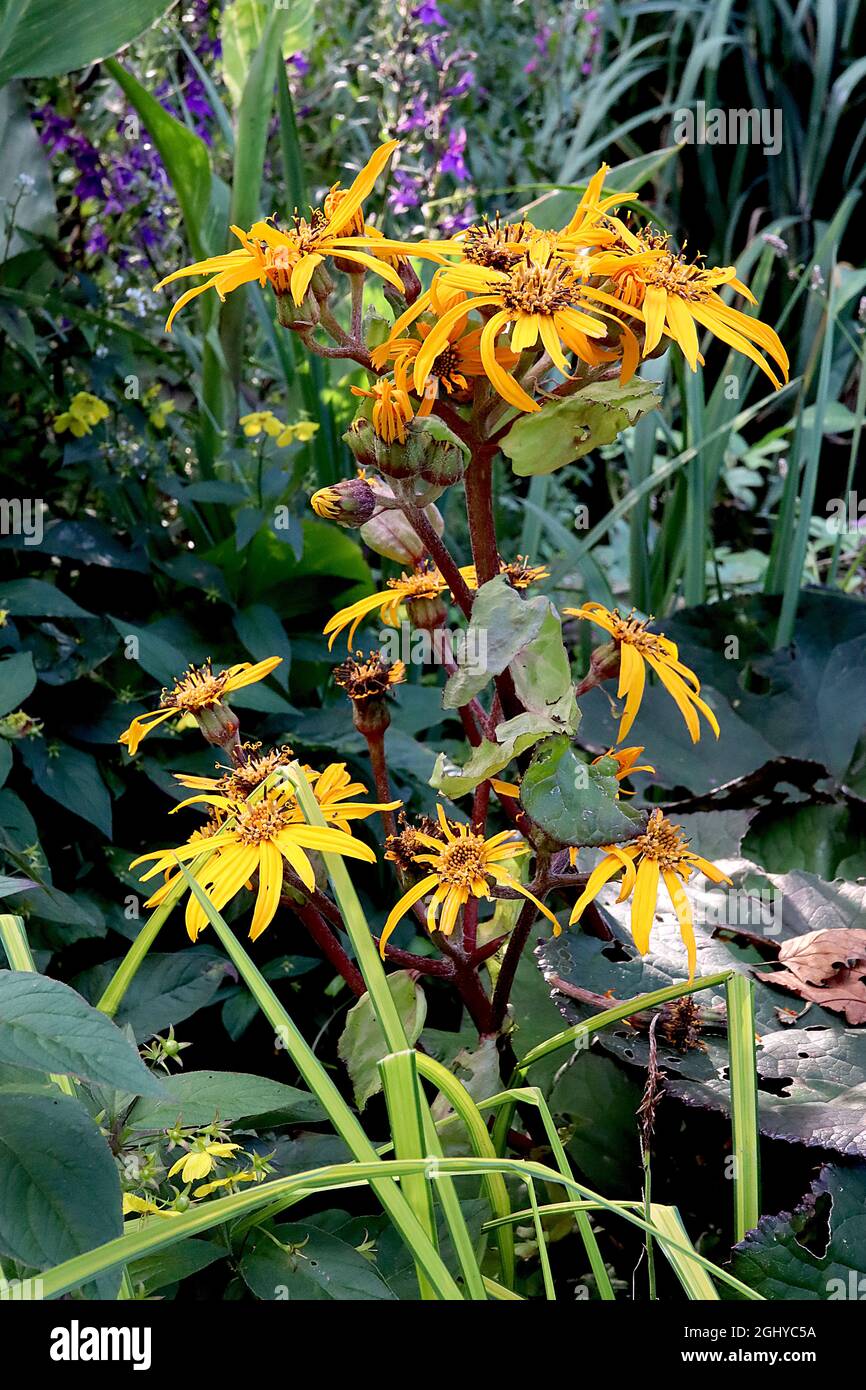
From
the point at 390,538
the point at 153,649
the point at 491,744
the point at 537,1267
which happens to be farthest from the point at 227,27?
the point at 537,1267

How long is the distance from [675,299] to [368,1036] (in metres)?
0.56

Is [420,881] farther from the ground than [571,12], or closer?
closer

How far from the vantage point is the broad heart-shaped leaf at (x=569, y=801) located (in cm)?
75

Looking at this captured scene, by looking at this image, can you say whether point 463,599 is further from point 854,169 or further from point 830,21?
point 854,169

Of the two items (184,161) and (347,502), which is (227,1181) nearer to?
(347,502)

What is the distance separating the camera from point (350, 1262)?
2.42ft

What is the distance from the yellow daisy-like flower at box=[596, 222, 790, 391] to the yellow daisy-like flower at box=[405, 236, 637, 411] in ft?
0.07

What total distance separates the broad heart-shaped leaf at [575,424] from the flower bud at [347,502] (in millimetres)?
97

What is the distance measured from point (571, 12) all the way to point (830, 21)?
0.71 m

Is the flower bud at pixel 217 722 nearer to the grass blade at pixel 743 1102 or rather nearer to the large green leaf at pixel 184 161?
the grass blade at pixel 743 1102

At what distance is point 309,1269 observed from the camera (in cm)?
73

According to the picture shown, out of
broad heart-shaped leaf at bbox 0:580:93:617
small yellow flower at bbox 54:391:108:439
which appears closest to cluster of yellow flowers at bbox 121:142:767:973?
broad heart-shaped leaf at bbox 0:580:93:617

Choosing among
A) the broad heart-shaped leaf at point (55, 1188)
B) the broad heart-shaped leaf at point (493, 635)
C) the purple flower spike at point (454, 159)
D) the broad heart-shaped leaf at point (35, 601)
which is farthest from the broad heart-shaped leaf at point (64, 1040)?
the purple flower spike at point (454, 159)

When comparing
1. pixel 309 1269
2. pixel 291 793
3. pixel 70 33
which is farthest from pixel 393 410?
pixel 70 33
